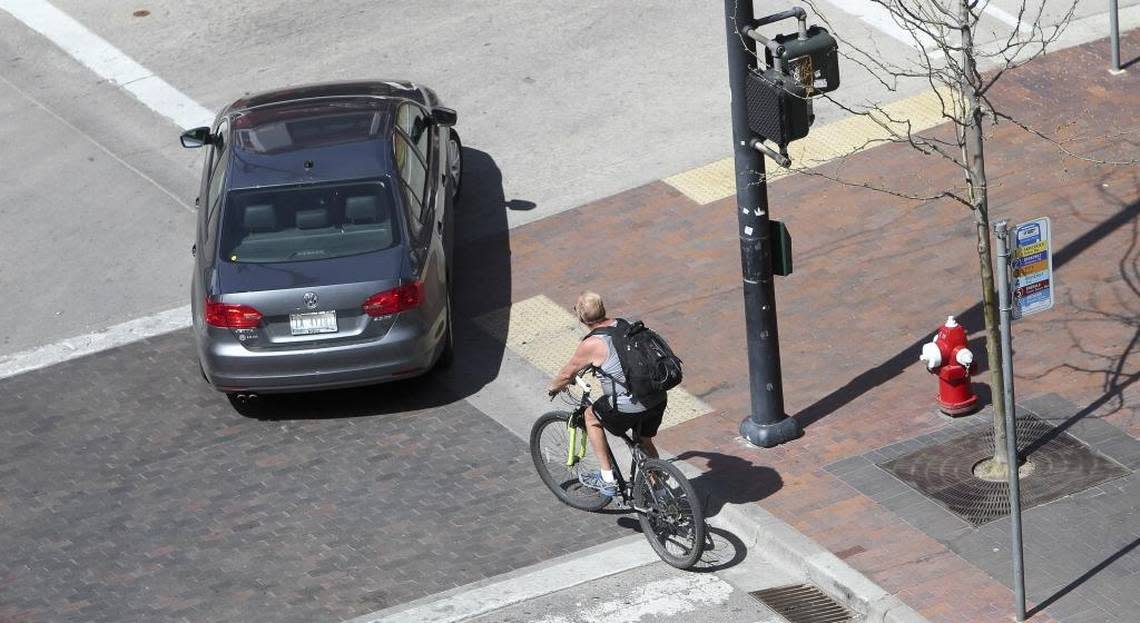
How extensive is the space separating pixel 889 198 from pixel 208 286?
5.90 meters

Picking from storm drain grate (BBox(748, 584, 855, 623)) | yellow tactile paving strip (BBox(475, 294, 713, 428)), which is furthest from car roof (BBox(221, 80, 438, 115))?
storm drain grate (BBox(748, 584, 855, 623))

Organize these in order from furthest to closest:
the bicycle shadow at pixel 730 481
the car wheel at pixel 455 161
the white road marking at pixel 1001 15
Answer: the white road marking at pixel 1001 15 → the car wheel at pixel 455 161 → the bicycle shadow at pixel 730 481

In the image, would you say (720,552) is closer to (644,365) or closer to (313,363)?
(644,365)

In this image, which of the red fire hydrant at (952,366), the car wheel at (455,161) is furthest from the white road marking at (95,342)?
the red fire hydrant at (952,366)

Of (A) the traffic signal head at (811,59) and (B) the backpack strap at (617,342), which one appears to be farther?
(A) the traffic signal head at (811,59)

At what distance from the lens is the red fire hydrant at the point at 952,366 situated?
10.5 metres

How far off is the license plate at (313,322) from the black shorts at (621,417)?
2490 millimetres

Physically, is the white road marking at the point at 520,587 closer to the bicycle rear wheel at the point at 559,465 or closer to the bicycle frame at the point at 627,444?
the bicycle frame at the point at 627,444

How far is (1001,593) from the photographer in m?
8.70

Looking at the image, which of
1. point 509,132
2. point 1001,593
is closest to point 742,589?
point 1001,593

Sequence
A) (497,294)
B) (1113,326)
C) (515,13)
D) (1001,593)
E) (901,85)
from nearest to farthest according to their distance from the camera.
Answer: (1001,593) → (1113,326) → (497,294) → (901,85) → (515,13)

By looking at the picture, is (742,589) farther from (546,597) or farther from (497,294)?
(497,294)

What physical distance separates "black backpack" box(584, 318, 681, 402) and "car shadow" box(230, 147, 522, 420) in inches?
111

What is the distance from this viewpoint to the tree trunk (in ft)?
30.3
